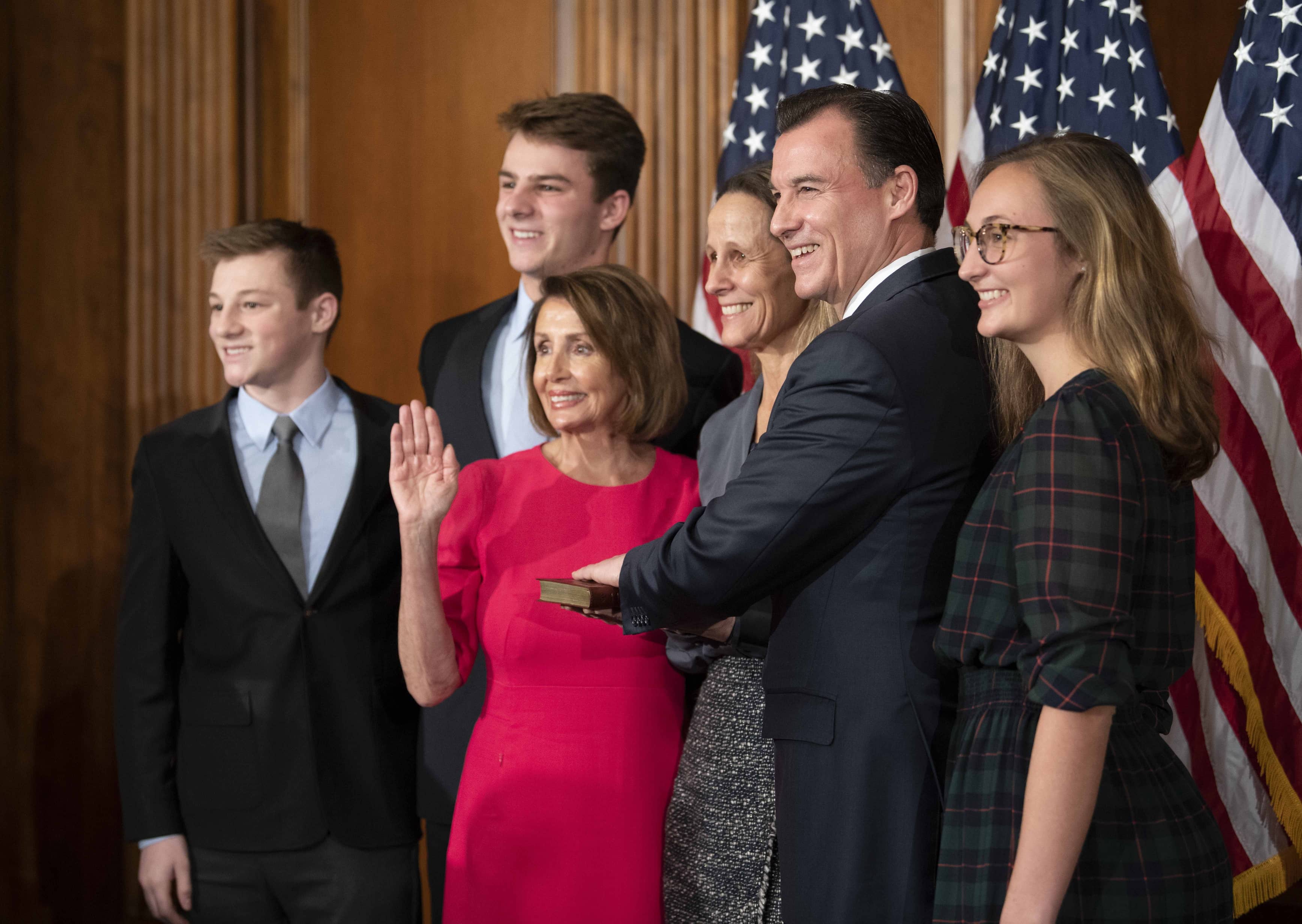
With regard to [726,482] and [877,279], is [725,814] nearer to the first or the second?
[726,482]

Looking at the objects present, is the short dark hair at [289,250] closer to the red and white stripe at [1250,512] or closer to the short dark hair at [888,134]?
the short dark hair at [888,134]

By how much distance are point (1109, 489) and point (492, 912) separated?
1355mm

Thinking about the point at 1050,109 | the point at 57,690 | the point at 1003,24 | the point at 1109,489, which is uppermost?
the point at 1003,24

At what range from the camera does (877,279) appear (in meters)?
1.90

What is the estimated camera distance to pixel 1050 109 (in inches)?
131

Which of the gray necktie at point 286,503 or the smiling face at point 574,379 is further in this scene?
the gray necktie at point 286,503

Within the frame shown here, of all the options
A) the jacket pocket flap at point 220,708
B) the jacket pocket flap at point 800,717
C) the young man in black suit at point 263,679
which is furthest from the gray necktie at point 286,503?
the jacket pocket flap at point 800,717

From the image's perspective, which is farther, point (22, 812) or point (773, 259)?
point (22, 812)

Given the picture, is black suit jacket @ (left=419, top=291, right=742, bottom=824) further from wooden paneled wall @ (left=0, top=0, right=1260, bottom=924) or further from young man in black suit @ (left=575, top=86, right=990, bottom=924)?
wooden paneled wall @ (left=0, top=0, right=1260, bottom=924)

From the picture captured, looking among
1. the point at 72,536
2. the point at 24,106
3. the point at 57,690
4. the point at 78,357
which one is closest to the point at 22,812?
the point at 57,690

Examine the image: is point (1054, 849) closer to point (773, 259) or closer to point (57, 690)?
point (773, 259)

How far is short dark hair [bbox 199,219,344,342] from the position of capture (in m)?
2.82

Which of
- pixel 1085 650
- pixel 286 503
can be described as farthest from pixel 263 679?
pixel 1085 650

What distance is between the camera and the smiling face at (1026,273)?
1.58m
